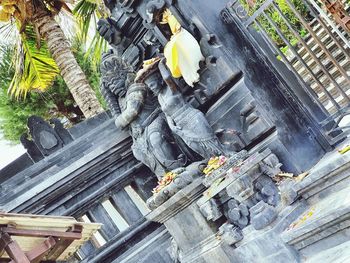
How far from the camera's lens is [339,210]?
13.0 ft

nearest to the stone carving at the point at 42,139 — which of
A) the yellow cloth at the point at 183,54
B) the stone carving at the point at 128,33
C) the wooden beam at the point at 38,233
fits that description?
the stone carving at the point at 128,33

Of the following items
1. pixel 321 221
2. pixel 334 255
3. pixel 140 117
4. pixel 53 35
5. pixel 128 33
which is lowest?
pixel 334 255

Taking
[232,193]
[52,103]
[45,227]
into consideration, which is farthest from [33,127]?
[52,103]

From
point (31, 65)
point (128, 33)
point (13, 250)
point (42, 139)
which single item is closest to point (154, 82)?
point (128, 33)

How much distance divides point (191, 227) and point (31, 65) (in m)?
10.4

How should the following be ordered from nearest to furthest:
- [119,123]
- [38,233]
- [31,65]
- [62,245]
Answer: [38,233] < [62,245] < [119,123] < [31,65]

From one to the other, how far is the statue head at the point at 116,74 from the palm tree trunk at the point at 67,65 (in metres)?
4.71

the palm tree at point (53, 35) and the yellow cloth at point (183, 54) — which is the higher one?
the palm tree at point (53, 35)

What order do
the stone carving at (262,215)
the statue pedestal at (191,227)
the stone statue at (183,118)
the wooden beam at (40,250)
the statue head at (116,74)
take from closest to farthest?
1. the stone carving at (262,215)
2. the wooden beam at (40,250)
3. the statue pedestal at (191,227)
4. the stone statue at (183,118)
5. the statue head at (116,74)

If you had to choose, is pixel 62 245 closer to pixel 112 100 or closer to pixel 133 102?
pixel 133 102

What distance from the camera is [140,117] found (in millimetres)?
6961

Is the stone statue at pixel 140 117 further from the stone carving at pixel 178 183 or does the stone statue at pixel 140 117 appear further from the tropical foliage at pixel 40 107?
the tropical foliage at pixel 40 107

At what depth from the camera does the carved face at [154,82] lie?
637 centimetres

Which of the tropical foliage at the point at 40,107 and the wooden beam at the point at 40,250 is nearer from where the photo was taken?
the wooden beam at the point at 40,250
